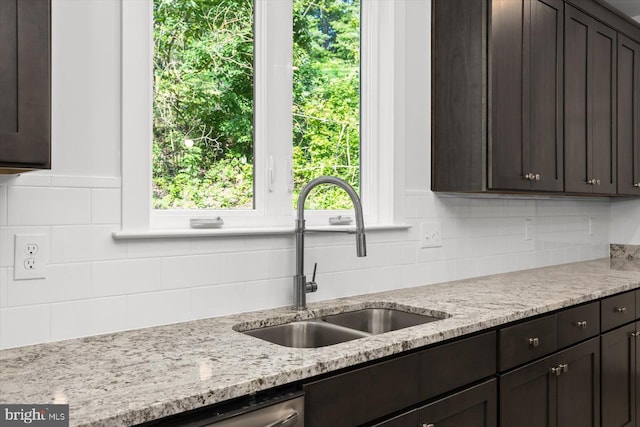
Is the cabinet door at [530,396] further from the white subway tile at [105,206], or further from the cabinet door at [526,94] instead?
the white subway tile at [105,206]

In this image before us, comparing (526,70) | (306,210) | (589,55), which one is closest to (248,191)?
(306,210)

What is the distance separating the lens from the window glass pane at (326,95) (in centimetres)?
226

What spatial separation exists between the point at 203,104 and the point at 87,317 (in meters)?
0.82

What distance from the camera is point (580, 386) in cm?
234

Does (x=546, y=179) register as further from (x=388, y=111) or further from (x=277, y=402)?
(x=277, y=402)

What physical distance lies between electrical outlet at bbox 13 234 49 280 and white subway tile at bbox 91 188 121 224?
151 millimetres

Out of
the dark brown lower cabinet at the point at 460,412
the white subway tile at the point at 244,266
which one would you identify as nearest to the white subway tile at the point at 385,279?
the white subway tile at the point at 244,266

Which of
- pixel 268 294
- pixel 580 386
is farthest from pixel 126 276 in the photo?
pixel 580 386

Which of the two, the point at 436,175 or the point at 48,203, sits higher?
the point at 436,175

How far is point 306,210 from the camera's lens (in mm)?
2266

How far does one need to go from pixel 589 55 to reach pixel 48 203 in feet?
9.39

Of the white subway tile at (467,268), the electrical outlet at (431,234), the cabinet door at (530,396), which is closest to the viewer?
the cabinet door at (530,396)

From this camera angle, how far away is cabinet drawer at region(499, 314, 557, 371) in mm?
1902

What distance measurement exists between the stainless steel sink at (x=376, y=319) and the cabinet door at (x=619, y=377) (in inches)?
41.1
